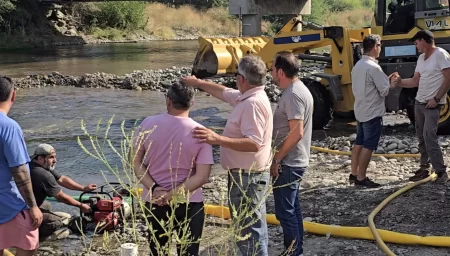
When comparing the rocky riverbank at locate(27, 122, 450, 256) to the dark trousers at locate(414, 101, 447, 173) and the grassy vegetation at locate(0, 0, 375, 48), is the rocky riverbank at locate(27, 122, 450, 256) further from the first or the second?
the grassy vegetation at locate(0, 0, 375, 48)

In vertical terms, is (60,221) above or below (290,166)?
below

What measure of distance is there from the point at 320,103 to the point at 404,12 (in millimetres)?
2350

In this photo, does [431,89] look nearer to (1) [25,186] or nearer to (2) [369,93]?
(2) [369,93]

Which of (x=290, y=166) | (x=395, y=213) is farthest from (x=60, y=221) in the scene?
(x=395, y=213)

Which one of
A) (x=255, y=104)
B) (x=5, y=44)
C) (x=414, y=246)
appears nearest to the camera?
(x=255, y=104)

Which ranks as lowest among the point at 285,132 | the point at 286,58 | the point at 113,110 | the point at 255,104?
the point at 113,110

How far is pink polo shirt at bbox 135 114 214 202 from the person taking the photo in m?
4.21

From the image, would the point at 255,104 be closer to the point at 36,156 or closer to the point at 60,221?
the point at 36,156

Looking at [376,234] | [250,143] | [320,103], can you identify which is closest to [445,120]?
[320,103]

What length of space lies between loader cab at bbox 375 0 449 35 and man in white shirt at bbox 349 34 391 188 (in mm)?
4203

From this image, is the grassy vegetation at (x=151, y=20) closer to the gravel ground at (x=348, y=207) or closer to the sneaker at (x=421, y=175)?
the gravel ground at (x=348, y=207)

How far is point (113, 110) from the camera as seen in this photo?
659 inches

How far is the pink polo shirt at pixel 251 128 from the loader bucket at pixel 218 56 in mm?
9305

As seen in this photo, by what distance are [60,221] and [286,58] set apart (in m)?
3.37
